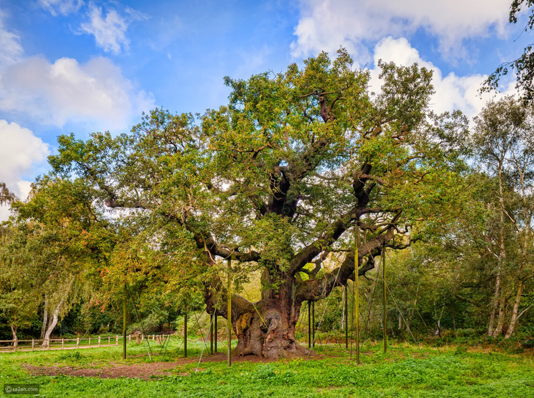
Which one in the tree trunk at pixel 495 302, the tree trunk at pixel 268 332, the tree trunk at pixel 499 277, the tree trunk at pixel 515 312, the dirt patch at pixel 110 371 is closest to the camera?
the dirt patch at pixel 110 371

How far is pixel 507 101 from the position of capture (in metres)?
21.8

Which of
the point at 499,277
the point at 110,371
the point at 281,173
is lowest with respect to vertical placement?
the point at 110,371

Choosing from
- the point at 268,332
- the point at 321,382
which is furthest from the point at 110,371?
the point at 321,382

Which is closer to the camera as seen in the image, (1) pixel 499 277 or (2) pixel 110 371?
(2) pixel 110 371

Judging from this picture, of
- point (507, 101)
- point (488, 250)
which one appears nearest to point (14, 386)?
point (488, 250)

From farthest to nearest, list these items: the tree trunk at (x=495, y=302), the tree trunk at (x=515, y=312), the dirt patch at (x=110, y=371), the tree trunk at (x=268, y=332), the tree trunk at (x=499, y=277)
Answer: the tree trunk at (x=495, y=302) < the tree trunk at (x=499, y=277) < the tree trunk at (x=515, y=312) < the tree trunk at (x=268, y=332) < the dirt patch at (x=110, y=371)

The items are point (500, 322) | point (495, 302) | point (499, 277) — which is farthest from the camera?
point (500, 322)

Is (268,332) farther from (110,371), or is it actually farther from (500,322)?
(500,322)

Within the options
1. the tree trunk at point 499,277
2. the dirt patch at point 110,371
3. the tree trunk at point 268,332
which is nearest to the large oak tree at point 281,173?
the tree trunk at point 268,332

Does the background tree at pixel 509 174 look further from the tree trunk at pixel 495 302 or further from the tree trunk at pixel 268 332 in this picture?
the tree trunk at pixel 268 332

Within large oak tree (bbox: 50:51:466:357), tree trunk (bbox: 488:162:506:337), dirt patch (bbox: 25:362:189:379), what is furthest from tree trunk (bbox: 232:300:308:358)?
tree trunk (bbox: 488:162:506:337)

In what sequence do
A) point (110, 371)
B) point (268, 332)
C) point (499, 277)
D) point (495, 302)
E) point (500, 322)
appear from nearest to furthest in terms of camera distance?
point (110, 371) → point (268, 332) → point (499, 277) → point (495, 302) → point (500, 322)

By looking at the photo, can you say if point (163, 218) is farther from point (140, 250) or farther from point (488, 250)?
point (488, 250)

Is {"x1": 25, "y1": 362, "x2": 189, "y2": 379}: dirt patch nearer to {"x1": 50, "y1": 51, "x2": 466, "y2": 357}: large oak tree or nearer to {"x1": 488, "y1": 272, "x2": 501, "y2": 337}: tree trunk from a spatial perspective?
{"x1": 50, "y1": 51, "x2": 466, "y2": 357}: large oak tree
